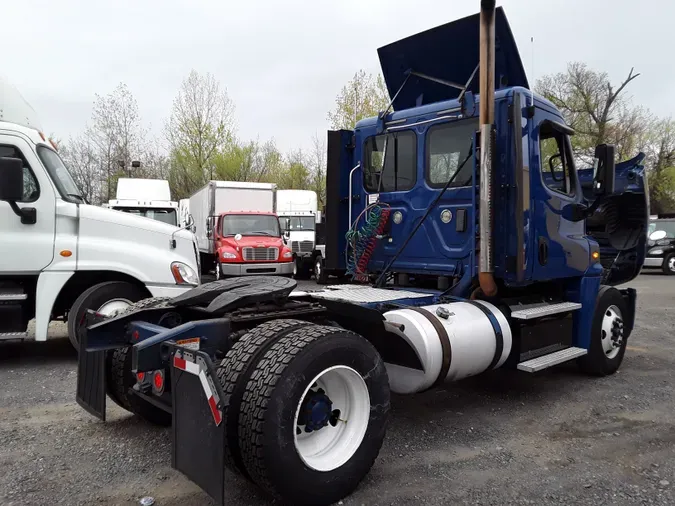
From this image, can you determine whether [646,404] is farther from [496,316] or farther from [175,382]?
[175,382]

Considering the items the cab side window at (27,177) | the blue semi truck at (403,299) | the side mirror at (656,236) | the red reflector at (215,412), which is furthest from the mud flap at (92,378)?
the side mirror at (656,236)

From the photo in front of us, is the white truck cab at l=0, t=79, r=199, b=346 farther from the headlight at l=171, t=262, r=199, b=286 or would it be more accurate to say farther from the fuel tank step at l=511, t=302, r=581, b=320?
the fuel tank step at l=511, t=302, r=581, b=320

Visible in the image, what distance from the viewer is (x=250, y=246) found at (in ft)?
50.4

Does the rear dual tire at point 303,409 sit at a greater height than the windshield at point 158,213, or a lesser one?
lesser

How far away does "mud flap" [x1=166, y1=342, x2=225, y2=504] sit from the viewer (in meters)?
2.64

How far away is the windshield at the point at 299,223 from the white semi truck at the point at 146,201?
467 cm

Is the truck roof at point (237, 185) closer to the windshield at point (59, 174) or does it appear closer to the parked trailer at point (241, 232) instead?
the parked trailer at point (241, 232)

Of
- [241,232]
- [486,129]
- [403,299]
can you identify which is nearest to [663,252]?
[241,232]

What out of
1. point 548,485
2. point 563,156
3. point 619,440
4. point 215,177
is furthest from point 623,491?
point 215,177

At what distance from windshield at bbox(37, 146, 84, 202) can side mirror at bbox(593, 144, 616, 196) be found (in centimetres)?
578

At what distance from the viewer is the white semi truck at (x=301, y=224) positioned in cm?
1819

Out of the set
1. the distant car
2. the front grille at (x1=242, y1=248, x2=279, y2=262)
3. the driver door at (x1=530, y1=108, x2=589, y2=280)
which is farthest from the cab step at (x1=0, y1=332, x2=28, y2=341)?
the distant car

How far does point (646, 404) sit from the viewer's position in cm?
506

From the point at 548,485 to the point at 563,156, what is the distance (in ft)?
11.2
